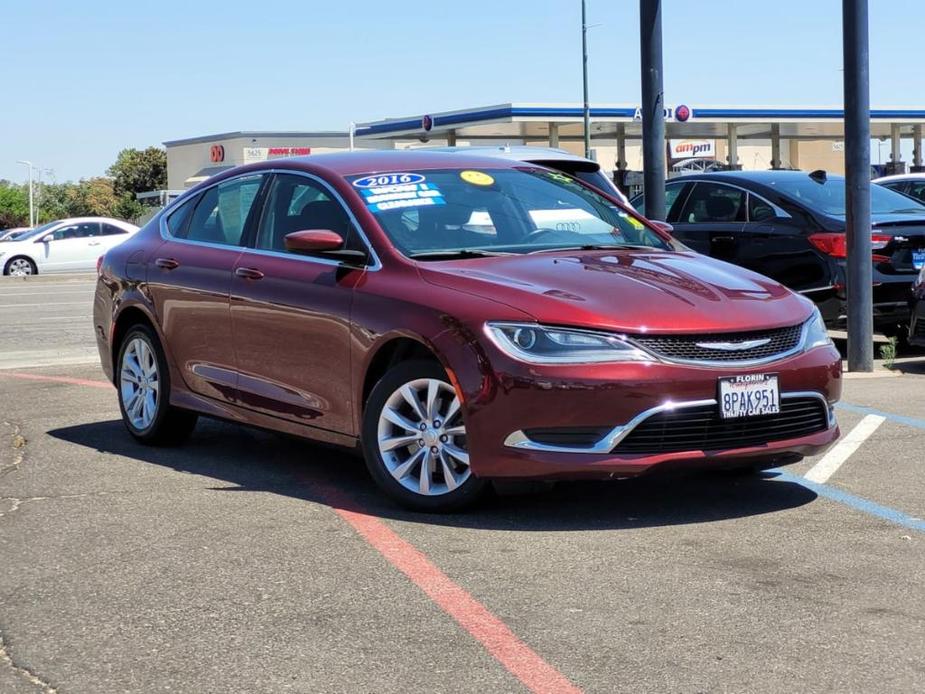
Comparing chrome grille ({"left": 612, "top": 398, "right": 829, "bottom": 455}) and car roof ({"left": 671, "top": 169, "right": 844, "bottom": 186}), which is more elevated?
car roof ({"left": 671, "top": 169, "right": 844, "bottom": 186})

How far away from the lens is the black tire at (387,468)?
5.95m

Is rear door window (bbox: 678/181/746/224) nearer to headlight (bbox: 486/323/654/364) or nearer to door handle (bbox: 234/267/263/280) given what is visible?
door handle (bbox: 234/267/263/280)

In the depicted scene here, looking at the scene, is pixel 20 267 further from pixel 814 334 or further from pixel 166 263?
pixel 814 334

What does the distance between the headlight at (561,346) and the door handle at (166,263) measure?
2732mm

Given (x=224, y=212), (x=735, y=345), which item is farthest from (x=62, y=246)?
(x=735, y=345)

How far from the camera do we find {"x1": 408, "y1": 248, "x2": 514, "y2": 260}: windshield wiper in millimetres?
6457

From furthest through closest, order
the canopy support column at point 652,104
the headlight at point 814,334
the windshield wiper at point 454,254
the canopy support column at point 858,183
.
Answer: the canopy support column at point 652,104 → the canopy support column at point 858,183 → the windshield wiper at point 454,254 → the headlight at point 814,334

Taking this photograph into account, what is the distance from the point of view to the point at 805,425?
20.1 feet

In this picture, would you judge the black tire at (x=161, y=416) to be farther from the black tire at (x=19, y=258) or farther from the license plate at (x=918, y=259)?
the black tire at (x=19, y=258)

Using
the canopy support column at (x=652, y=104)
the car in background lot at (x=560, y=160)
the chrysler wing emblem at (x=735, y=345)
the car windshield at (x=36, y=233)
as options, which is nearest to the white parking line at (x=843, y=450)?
the chrysler wing emblem at (x=735, y=345)

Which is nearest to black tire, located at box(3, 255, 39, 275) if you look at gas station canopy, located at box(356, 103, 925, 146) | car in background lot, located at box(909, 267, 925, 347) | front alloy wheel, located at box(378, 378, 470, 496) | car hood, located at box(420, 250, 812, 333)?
gas station canopy, located at box(356, 103, 925, 146)

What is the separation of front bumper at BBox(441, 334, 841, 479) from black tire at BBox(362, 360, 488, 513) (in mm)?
160

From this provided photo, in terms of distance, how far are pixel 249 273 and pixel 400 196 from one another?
2.96 ft

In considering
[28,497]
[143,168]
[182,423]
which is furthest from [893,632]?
[143,168]
